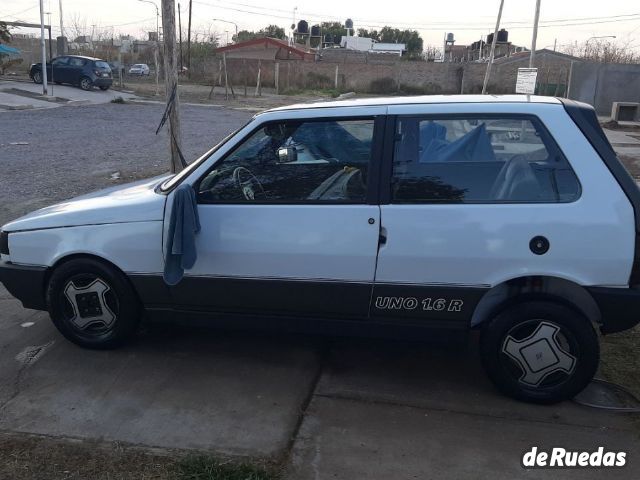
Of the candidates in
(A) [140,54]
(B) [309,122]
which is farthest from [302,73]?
(B) [309,122]

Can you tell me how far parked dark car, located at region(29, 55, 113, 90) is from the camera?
32.5 meters

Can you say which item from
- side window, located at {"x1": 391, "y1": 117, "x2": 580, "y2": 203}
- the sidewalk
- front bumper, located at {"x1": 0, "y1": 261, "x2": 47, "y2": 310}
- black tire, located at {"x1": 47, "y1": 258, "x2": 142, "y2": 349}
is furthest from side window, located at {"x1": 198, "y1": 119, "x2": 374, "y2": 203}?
the sidewalk

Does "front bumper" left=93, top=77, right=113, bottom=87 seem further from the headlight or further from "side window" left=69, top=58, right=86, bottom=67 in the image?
the headlight

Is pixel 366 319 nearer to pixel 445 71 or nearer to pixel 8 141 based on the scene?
pixel 8 141

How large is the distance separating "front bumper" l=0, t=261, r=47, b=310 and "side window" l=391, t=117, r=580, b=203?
246cm

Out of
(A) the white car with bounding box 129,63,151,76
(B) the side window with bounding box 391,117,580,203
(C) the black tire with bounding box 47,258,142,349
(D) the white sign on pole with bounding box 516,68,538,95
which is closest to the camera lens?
(B) the side window with bounding box 391,117,580,203

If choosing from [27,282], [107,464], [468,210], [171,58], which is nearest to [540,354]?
[468,210]

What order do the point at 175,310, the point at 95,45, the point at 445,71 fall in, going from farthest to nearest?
the point at 95,45 < the point at 445,71 < the point at 175,310

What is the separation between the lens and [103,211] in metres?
4.17

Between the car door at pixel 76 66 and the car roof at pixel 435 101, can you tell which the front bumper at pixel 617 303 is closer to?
the car roof at pixel 435 101

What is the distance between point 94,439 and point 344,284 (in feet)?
5.31

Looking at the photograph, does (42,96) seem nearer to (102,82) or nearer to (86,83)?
(86,83)

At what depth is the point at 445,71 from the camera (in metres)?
46.4

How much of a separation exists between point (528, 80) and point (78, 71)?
23.7 metres
